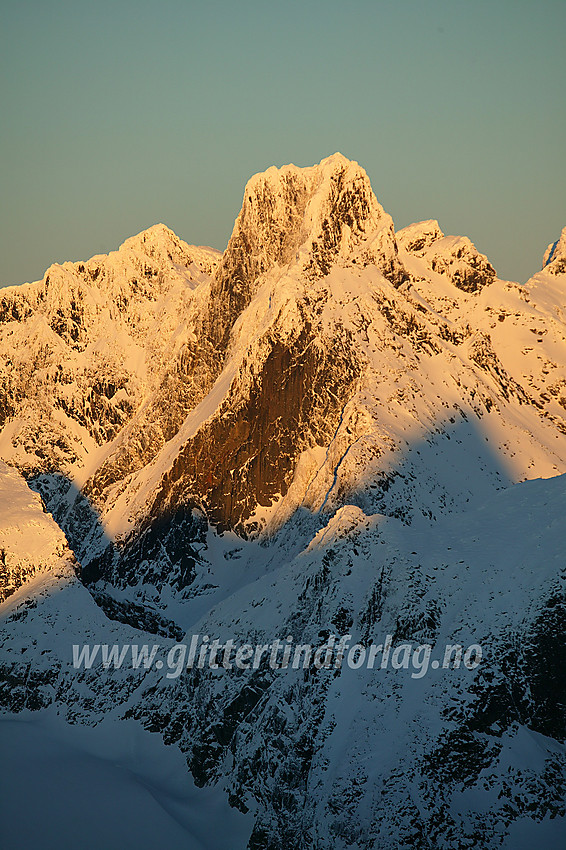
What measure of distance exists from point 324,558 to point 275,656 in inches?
327

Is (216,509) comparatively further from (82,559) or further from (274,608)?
(274,608)

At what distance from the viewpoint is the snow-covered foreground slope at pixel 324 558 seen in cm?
7238

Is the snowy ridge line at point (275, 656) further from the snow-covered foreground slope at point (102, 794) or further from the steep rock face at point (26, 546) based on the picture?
the steep rock face at point (26, 546)

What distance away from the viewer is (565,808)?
223 ft

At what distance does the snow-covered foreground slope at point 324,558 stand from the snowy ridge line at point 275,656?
568 mm

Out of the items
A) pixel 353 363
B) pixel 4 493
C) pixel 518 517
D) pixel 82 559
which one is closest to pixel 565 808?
pixel 518 517

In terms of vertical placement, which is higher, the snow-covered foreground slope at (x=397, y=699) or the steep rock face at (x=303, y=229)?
the steep rock face at (x=303, y=229)

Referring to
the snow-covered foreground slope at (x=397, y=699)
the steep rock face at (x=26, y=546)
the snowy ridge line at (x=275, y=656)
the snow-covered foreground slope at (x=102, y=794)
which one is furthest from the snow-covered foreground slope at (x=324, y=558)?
the snowy ridge line at (x=275, y=656)

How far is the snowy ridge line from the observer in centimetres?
7638

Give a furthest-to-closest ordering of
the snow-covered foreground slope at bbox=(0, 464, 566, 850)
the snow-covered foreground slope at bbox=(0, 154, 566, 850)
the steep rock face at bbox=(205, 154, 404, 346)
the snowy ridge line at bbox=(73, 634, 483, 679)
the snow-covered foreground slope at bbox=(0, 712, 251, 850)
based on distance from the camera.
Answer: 1. the steep rock face at bbox=(205, 154, 404, 346)
2. the snow-covered foreground slope at bbox=(0, 712, 251, 850)
3. the snowy ridge line at bbox=(73, 634, 483, 679)
4. the snow-covered foreground slope at bbox=(0, 154, 566, 850)
5. the snow-covered foreground slope at bbox=(0, 464, 566, 850)

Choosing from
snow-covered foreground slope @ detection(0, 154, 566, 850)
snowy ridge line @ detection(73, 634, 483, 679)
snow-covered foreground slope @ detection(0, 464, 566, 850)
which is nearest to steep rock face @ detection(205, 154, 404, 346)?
snow-covered foreground slope @ detection(0, 154, 566, 850)

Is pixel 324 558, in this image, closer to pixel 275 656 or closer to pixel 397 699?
pixel 275 656

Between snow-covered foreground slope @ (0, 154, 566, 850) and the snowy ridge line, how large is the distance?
57cm

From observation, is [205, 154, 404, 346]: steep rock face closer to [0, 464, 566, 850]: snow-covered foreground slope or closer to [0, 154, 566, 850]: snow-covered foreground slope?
[0, 154, 566, 850]: snow-covered foreground slope
